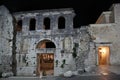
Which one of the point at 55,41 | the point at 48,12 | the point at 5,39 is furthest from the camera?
the point at 48,12

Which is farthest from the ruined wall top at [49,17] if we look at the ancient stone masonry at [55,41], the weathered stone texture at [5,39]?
the weathered stone texture at [5,39]

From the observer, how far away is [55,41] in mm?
24453

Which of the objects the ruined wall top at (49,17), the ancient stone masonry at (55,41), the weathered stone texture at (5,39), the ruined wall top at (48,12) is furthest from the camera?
the ruined wall top at (48,12)

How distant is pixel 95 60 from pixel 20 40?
32.8 ft

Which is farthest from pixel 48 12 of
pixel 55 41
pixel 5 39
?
pixel 5 39

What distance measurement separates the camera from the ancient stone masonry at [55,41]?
72.9 feet

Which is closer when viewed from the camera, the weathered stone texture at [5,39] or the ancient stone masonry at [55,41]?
the ancient stone masonry at [55,41]

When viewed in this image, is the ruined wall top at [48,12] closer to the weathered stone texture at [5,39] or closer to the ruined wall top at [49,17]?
the ruined wall top at [49,17]

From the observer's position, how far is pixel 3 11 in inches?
984

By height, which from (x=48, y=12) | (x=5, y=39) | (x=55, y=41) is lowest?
(x=55, y=41)

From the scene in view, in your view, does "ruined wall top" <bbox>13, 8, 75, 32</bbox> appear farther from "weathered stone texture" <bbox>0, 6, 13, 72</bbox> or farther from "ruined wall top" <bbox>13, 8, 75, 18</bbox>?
"weathered stone texture" <bbox>0, 6, 13, 72</bbox>

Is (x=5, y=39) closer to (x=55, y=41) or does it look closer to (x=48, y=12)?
(x=55, y=41)

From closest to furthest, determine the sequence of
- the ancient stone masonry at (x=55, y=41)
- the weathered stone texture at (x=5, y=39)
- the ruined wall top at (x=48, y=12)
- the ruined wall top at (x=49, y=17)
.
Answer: the ancient stone masonry at (x=55, y=41)
the weathered stone texture at (x=5, y=39)
the ruined wall top at (x=49, y=17)
the ruined wall top at (x=48, y=12)

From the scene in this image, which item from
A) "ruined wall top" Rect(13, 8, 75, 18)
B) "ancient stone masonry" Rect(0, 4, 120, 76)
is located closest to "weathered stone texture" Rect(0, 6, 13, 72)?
"ancient stone masonry" Rect(0, 4, 120, 76)
